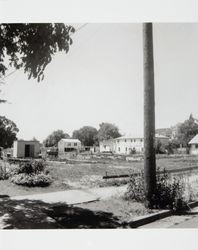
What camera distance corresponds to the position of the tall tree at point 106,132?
67.9 m

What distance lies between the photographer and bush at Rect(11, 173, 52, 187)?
10.4 meters

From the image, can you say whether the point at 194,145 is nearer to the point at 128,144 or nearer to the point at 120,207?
the point at 128,144

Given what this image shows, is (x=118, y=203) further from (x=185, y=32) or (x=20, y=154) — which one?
(x=20, y=154)

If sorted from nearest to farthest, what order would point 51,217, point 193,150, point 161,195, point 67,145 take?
point 51,217
point 161,195
point 193,150
point 67,145

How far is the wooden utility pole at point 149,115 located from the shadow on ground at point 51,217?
137 centimetres

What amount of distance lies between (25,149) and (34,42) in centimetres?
2797

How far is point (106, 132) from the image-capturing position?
69375 millimetres

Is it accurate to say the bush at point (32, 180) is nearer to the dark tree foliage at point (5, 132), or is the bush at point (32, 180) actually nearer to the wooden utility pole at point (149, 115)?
the dark tree foliage at point (5, 132)

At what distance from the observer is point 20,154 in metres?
31.9

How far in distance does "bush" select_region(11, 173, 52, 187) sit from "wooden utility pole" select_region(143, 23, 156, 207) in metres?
4.66

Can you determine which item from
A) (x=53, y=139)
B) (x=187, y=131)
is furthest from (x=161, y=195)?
(x=53, y=139)

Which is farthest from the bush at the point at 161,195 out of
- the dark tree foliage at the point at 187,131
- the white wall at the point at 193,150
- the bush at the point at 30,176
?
the dark tree foliage at the point at 187,131

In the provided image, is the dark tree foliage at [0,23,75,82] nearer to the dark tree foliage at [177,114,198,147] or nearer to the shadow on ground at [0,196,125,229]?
the shadow on ground at [0,196,125,229]

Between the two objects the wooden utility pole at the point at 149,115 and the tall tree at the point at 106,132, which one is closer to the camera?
the wooden utility pole at the point at 149,115
